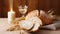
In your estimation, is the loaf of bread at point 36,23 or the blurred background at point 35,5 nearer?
the loaf of bread at point 36,23

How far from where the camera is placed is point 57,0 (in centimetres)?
189

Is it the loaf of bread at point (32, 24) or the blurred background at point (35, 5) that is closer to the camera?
the loaf of bread at point (32, 24)

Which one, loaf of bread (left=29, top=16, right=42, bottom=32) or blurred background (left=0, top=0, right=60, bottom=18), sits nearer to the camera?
loaf of bread (left=29, top=16, right=42, bottom=32)

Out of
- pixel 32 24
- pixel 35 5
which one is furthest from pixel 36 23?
pixel 35 5

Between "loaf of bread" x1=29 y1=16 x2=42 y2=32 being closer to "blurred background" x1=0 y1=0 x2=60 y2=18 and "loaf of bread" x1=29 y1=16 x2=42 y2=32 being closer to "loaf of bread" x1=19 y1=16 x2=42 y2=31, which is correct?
"loaf of bread" x1=19 y1=16 x2=42 y2=31

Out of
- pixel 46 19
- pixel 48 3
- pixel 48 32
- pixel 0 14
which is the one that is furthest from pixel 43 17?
pixel 0 14

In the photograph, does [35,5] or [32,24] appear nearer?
[32,24]

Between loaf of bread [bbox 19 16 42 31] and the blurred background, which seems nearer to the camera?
loaf of bread [bbox 19 16 42 31]

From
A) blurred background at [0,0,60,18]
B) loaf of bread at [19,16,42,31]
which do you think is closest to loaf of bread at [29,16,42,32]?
loaf of bread at [19,16,42,31]

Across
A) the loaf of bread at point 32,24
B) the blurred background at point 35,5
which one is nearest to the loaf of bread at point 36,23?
the loaf of bread at point 32,24

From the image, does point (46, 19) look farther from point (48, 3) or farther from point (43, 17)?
point (48, 3)

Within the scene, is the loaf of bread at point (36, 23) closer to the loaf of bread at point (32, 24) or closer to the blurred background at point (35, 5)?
the loaf of bread at point (32, 24)

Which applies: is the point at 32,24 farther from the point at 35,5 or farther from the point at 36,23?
the point at 35,5

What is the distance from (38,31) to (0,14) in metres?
1.32
